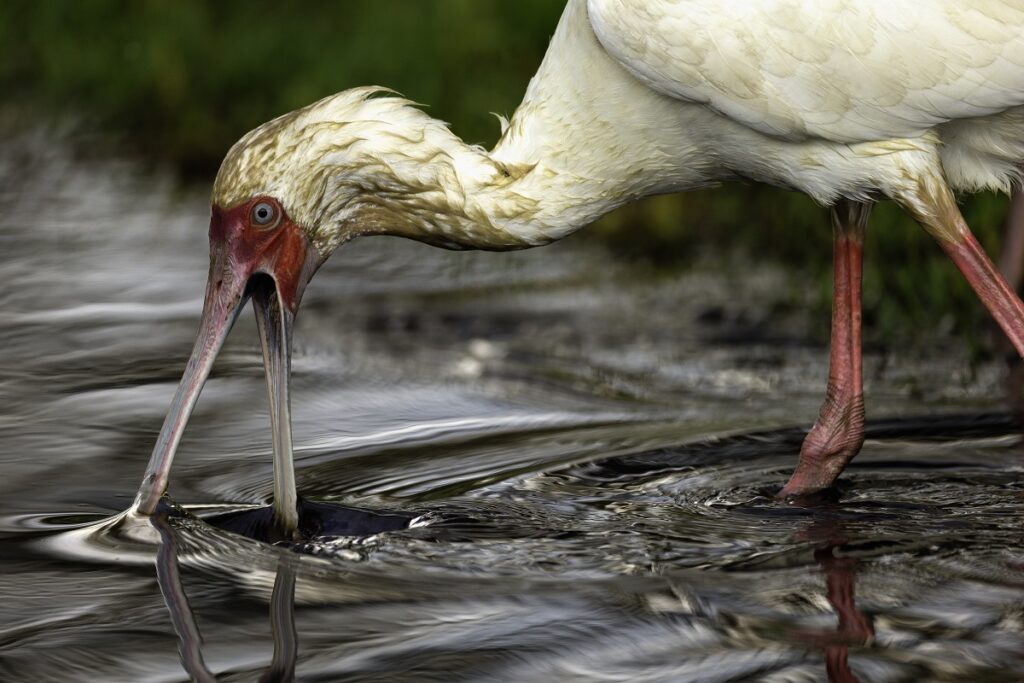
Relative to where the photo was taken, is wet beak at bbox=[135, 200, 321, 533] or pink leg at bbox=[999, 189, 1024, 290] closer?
wet beak at bbox=[135, 200, 321, 533]

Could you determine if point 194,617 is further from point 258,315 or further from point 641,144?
point 641,144

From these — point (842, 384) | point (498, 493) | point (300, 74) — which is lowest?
point (498, 493)

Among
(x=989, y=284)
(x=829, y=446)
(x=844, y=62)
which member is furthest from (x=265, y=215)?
(x=989, y=284)

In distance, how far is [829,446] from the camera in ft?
20.1

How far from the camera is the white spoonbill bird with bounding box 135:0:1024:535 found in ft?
18.3

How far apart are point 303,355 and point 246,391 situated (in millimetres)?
589

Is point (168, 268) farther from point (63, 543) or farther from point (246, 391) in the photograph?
point (63, 543)

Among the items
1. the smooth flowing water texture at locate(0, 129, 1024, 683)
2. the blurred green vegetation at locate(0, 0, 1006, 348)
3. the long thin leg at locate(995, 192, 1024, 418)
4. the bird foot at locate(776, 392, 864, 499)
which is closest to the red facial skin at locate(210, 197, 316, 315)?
the smooth flowing water texture at locate(0, 129, 1024, 683)

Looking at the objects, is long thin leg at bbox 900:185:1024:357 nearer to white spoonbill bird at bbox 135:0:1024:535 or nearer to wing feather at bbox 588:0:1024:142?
white spoonbill bird at bbox 135:0:1024:535

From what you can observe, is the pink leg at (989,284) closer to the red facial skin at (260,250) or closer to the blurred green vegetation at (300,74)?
the red facial skin at (260,250)

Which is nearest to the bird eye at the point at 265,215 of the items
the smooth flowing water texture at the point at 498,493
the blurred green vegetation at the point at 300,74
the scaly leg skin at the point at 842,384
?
the smooth flowing water texture at the point at 498,493

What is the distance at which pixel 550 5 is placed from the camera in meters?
12.0

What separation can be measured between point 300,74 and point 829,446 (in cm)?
663

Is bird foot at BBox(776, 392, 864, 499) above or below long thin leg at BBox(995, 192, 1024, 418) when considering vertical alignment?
below
